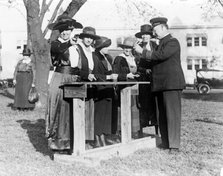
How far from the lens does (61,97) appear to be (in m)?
6.25

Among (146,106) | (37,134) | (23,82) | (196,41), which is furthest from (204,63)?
(146,106)

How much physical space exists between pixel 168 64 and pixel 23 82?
25.7 ft

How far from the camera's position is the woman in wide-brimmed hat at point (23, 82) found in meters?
13.4

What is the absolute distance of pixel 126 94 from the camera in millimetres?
7000

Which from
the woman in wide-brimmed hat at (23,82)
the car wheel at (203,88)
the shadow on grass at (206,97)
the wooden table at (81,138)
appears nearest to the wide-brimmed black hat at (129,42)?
the wooden table at (81,138)

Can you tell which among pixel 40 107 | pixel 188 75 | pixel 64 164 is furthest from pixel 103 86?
pixel 188 75

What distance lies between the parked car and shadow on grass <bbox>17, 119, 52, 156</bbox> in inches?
622

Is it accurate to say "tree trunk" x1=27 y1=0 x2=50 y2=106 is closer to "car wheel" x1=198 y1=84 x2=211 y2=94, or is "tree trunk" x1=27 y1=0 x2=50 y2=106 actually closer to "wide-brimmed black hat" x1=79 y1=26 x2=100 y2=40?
"wide-brimmed black hat" x1=79 y1=26 x2=100 y2=40

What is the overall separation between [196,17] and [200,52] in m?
3.41

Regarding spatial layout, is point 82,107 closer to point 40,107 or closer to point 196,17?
point 40,107

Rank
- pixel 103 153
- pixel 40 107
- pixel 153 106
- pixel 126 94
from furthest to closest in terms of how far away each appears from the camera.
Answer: pixel 40 107, pixel 153 106, pixel 126 94, pixel 103 153

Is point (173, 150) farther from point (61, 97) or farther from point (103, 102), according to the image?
point (61, 97)

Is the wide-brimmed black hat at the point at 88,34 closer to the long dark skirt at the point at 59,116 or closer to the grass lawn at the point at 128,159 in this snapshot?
the long dark skirt at the point at 59,116

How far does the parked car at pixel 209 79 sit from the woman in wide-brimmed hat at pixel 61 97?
19.5 m
